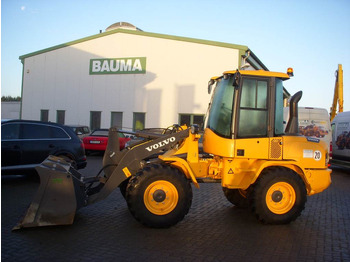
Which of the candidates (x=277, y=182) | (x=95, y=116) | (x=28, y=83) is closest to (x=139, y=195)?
(x=277, y=182)

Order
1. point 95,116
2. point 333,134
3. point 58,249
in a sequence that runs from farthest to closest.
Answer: point 95,116
point 333,134
point 58,249

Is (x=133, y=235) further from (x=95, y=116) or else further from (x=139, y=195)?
(x=95, y=116)

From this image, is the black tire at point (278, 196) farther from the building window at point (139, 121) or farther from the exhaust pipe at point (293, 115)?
the building window at point (139, 121)

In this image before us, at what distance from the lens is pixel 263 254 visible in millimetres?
5039

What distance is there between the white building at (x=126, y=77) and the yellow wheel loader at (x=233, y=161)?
16149 millimetres

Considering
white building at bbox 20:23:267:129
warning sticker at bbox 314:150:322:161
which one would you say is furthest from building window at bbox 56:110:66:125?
warning sticker at bbox 314:150:322:161

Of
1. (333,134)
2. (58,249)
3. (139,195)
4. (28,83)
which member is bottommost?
(58,249)

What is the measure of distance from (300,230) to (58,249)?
4.01m

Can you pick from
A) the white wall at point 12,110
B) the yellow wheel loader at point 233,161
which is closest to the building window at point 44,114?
the white wall at point 12,110

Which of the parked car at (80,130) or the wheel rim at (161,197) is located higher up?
the parked car at (80,130)

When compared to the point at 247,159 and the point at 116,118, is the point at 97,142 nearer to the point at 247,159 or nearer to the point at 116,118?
the point at 116,118

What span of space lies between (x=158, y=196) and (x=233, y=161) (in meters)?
1.49

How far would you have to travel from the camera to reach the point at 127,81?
25.2 m

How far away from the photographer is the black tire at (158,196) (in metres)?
5.87
